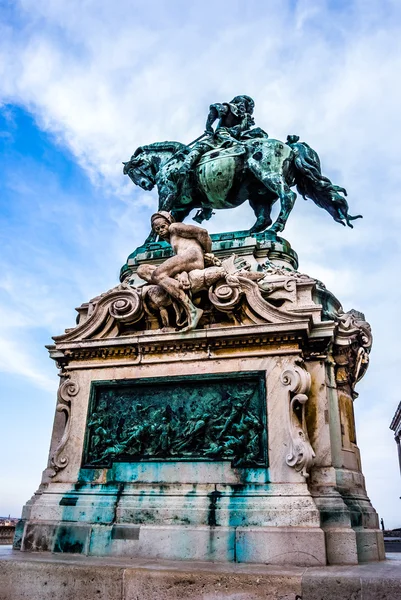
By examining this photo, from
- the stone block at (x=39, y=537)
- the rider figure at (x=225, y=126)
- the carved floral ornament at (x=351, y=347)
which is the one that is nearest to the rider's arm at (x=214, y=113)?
the rider figure at (x=225, y=126)

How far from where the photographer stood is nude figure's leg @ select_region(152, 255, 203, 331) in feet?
26.1

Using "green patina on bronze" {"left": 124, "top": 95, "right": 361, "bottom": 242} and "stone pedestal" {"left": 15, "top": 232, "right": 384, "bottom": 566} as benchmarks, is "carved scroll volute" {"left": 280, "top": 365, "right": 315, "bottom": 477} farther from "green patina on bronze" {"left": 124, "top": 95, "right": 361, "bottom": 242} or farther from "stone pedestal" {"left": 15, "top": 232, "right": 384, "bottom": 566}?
"green patina on bronze" {"left": 124, "top": 95, "right": 361, "bottom": 242}

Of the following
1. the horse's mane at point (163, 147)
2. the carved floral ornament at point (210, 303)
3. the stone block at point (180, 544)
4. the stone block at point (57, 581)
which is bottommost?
the stone block at point (57, 581)

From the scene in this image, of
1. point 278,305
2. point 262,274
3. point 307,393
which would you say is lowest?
point 307,393

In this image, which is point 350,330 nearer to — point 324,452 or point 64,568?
point 324,452

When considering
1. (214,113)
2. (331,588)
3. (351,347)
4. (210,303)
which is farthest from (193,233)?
(331,588)

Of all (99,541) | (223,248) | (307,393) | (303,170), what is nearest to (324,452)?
(307,393)

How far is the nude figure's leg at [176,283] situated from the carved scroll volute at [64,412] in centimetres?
212

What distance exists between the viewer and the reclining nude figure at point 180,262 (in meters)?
8.02

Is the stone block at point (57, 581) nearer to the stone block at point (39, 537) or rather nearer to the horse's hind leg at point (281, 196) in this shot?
the stone block at point (39, 537)

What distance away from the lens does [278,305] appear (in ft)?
26.8

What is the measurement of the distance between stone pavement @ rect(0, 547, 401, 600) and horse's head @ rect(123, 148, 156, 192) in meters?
8.58

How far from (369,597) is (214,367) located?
11.9 feet

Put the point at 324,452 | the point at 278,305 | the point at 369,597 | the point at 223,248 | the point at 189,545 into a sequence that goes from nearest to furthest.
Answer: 1. the point at 369,597
2. the point at 189,545
3. the point at 324,452
4. the point at 278,305
5. the point at 223,248
